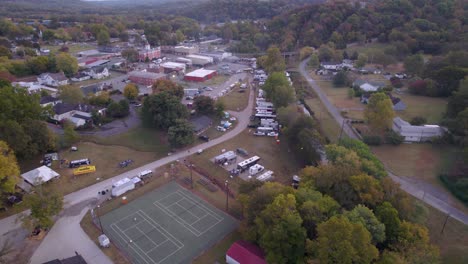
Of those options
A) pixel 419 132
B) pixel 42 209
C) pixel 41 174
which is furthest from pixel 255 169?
pixel 419 132

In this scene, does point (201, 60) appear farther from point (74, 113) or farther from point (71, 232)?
point (71, 232)

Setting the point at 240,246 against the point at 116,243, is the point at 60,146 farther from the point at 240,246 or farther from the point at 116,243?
the point at 240,246

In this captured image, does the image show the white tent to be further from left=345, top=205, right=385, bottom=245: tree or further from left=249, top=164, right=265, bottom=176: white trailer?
left=345, top=205, right=385, bottom=245: tree

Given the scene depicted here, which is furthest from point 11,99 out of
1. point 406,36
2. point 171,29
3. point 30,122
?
point 171,29

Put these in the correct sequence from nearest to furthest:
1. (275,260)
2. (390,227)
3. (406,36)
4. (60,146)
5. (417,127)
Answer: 1. (275,260)
2. (390,227)
3. (60,146)
4. (417,127)
5. (406,36)

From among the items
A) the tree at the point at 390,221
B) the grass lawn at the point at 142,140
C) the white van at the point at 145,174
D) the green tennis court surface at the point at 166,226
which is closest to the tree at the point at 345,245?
the tree at the point at 390,221

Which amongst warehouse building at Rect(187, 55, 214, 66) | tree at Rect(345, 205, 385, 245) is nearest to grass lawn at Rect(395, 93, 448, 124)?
tree at Rect(345, 205, 385, 245)
